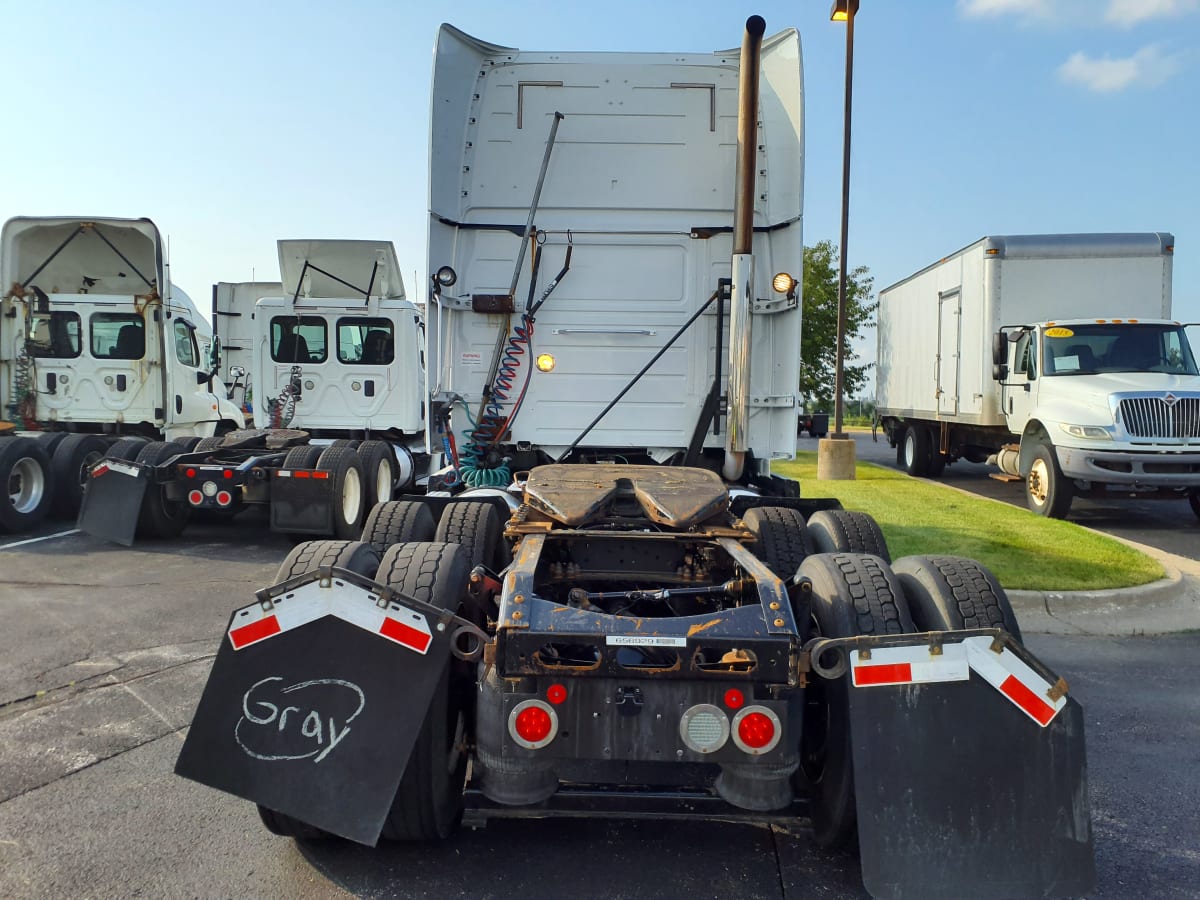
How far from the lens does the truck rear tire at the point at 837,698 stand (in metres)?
2.87

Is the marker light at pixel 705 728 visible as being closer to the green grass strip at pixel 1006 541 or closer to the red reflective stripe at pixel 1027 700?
the red reflective stripe at pixel 1027 700

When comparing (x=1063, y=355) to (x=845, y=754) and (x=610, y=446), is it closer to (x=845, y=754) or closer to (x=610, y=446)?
(x=610, y=446)

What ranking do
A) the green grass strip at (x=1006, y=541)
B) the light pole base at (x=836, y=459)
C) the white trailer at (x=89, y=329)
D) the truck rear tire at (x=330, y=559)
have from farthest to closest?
the light pole base at (x=836, y=459), the white trailer at (x=89, y=329), the green grass strip at (x=1006, y=541), the truck rear tire at (x=330, y=559)

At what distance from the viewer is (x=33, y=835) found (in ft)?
10.4

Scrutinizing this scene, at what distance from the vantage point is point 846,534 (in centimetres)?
466

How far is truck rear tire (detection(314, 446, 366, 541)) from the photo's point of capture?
883cm

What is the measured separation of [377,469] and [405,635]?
741 centimetres

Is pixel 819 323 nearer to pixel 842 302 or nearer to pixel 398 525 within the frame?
pixel 842 302

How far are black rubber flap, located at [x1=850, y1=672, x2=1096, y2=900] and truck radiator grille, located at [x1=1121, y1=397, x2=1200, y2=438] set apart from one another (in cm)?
934

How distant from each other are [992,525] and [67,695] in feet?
28.3

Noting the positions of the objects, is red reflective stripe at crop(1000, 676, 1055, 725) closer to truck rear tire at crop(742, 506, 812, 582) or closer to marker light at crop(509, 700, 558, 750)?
marker light at crop(509, 700, 558, 750)

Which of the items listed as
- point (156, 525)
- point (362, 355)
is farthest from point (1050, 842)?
point (362, 355)

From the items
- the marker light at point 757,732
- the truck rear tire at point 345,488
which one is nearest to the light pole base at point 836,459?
the truck rear tire at point 345,488

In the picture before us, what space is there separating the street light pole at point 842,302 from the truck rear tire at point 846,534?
10059 mm
